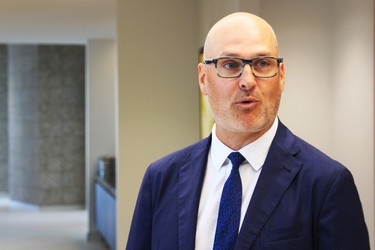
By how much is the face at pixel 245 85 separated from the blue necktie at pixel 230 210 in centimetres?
10

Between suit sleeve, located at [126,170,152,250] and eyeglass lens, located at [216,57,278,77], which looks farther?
suit sleeve, located at [126,170,152,250]

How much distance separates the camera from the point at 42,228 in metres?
10.9

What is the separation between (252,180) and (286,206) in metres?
0.14

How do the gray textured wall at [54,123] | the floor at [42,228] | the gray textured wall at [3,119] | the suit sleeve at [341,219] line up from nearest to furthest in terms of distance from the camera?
the suit sleeve at [341,219] → the floor at [42,228] → the gray textured wall at [54,123] → the gray textured wall at [3,119]

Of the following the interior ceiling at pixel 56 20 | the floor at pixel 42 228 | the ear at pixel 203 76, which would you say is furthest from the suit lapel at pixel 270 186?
the floor at pixel 42 228

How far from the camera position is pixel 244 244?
159cm

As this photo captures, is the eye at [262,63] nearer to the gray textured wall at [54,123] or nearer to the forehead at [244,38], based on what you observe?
the forehead at [244,38]

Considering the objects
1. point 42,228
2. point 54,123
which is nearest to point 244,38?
point 42,228

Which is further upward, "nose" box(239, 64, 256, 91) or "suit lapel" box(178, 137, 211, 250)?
"nose" box(239, 64, 256, 91)

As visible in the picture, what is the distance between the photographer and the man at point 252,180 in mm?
1561

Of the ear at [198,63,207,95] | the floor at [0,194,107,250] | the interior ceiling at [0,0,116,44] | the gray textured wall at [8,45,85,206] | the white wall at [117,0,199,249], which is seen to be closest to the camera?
the ear at [198,63,207,95]

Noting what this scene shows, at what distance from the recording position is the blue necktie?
163cm

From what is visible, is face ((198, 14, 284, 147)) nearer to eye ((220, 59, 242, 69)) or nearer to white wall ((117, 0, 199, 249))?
eye ((220, 59, 242, 69))

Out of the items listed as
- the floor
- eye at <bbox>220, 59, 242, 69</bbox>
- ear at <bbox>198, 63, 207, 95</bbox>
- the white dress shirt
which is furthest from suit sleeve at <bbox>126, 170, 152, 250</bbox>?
the floor
